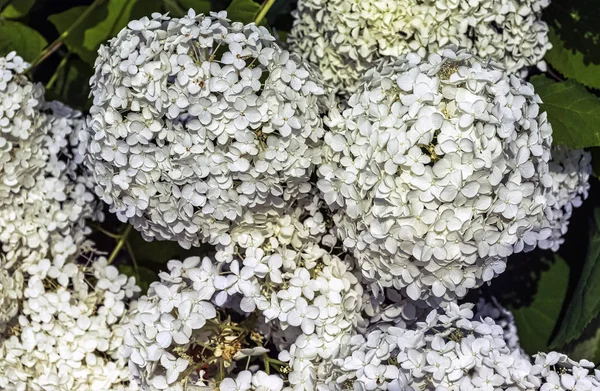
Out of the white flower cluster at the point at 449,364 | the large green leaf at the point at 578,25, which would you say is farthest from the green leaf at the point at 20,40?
the large green leaf at the point at 578,25

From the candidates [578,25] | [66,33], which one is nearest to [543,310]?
[578,25]

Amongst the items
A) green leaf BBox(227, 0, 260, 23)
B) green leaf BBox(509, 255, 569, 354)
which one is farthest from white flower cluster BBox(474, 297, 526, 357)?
green leaf BBox(227, 0, 260, 23)

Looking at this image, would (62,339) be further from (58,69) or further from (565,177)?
(565,177)

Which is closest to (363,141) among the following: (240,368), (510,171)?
(510,171)

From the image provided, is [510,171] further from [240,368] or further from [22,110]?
[22,110]

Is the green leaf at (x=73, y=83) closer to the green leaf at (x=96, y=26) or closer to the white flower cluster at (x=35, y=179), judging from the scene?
the green leaf at (x=96, y=26)

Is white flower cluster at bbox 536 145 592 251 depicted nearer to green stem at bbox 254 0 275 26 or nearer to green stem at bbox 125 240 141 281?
green stem at bbox 254 0 275 26
